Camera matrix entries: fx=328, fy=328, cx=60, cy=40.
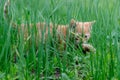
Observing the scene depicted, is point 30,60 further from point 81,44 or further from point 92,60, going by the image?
point 81,44

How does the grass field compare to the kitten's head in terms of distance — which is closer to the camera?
the grass field

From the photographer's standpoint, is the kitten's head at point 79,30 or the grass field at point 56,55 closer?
the grass field at point 56,55

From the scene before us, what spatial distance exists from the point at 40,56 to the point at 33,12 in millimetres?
359

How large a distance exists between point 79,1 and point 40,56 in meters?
0.96

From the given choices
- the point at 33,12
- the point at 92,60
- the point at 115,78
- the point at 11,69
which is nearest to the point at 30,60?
the point at 11,69

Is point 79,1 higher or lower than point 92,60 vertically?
higher

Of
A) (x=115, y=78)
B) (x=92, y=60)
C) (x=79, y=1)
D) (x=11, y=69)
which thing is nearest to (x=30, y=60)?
(x=11, y=69)

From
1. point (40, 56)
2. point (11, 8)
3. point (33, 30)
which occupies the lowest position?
point (40, 56)

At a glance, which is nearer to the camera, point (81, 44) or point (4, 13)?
point (4, 13)

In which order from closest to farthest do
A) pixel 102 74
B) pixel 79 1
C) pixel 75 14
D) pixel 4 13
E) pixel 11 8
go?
pixel 102 74, pixel 11 8, pixel 4 13, pixel 79 1, pixel 75 14

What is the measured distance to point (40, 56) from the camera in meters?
2.01

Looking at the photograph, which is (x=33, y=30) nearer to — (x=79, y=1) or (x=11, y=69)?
(x=11, y=69)

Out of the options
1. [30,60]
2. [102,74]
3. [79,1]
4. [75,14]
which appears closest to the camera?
[102,74]

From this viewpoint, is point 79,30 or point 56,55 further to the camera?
point 79,30
